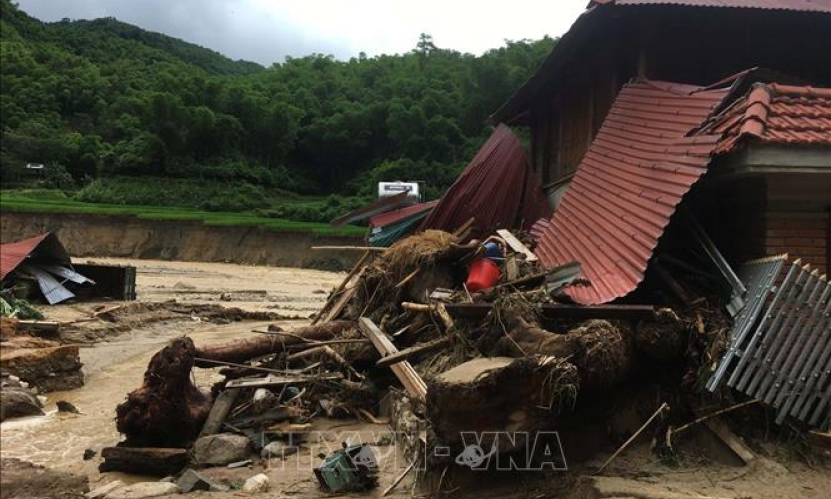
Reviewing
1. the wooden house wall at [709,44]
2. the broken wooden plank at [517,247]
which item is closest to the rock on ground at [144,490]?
the broken wooden plank at [517,247]

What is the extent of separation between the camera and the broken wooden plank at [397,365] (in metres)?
5.46

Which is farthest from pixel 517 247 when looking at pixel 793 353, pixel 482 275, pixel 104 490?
pixel 104 490

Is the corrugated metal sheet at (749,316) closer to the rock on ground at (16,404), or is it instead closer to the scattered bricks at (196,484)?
the scattered bricks at (196,484)

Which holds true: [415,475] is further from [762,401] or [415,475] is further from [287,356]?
[287,356]

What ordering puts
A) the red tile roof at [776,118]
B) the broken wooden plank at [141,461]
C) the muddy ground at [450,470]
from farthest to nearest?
1. the broken wooden plank at [141,461]
2. the red tile roof at [776,118]
3. the muddy ground at [450,470]

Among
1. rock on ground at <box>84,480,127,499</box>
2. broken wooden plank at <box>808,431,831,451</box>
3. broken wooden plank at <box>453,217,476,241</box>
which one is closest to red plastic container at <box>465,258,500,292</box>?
broken wooden plank at <box>453,217,476,241</box>

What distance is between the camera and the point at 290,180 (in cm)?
5959

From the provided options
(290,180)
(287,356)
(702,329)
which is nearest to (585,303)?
(702,329)

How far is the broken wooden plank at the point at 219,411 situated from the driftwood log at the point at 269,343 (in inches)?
25.2

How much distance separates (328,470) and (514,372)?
1791 millimetres

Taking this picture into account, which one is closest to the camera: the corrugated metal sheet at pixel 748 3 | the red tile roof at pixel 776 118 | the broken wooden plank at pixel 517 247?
the red tile roof at pixel 776 118

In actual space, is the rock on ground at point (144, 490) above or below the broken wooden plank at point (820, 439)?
below

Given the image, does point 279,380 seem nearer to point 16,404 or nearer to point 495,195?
point 16,404

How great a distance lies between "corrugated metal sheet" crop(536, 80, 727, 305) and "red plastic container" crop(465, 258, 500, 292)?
0.66m
